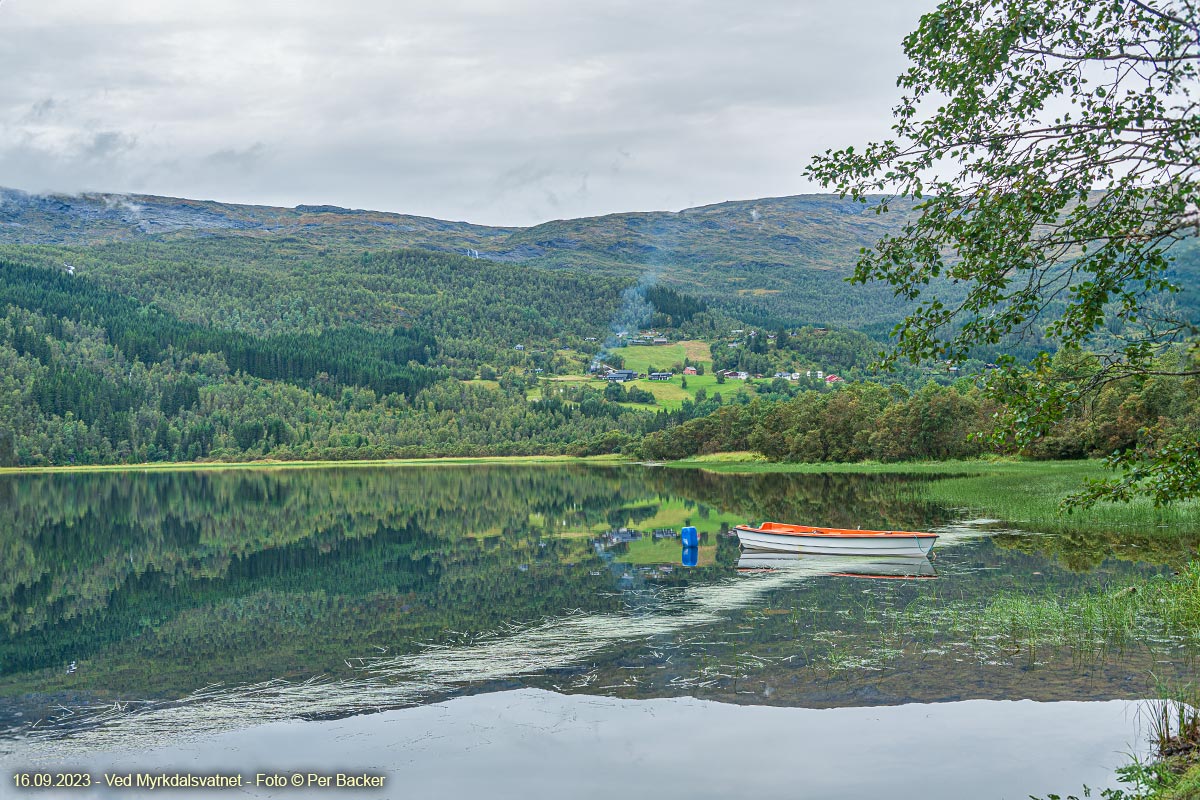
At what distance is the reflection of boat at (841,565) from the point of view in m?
38.9

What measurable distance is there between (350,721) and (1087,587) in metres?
23.8

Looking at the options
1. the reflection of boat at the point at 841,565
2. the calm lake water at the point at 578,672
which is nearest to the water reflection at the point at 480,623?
the calm lake water at the point at 578,672

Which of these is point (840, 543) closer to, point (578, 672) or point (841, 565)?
point (841, 565)

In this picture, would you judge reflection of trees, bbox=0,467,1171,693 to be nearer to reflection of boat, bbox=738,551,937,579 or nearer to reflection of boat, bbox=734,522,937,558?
reflection of boat, bbox=738,551,937,579

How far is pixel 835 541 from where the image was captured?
44.3 metres

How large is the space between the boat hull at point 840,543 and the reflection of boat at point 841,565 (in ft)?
0.89

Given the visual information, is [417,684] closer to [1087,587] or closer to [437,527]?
[1087,587]

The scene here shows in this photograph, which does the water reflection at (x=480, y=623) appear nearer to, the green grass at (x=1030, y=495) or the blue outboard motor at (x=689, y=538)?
the blue outboard motor at (x=689, y=538)

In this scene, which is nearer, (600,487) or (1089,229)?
(1089,229)

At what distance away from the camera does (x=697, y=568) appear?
4238 centimetres

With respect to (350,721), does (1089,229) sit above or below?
above

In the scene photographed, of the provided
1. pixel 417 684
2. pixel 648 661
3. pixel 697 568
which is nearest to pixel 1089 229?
pixel 648 661

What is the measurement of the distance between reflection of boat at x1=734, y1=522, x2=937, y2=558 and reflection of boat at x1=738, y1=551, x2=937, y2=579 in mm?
310

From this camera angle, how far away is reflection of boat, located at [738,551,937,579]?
3891 cm
